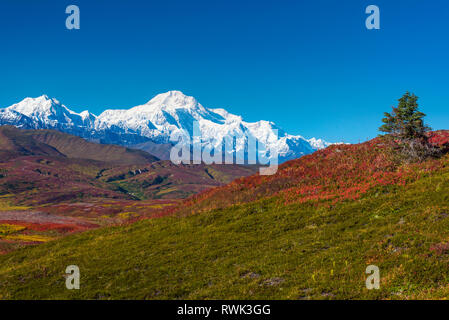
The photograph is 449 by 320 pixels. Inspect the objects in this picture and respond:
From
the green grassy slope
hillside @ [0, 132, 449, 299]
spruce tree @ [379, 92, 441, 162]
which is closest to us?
the green grassy slope

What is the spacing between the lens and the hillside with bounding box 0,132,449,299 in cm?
1415

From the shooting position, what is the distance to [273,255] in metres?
18.2

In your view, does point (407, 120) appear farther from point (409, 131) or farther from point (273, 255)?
point (273, 255)

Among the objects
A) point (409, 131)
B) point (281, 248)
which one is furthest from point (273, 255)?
point (409, 131)

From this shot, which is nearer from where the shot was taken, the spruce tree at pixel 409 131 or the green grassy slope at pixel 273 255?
the green grassy slope at pixel 273 255

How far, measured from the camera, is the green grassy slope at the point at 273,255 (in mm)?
13891

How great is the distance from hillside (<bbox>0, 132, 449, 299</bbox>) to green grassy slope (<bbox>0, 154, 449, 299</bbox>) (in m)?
0.07

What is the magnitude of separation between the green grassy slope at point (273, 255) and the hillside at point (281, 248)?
7 centimetres

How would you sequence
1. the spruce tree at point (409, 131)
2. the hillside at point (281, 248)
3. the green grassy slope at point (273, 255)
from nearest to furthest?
the green grassy slope at point (273, 255) → the hillside at point (281, 248) → the spruce tree at point (409, 131)

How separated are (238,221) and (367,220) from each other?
10082 mm

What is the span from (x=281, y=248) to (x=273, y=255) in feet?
4.40

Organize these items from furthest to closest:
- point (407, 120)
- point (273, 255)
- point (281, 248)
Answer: point (407, 120) → point (281, 248) → point (273, 255)

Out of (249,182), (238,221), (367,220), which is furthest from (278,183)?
(367,220)

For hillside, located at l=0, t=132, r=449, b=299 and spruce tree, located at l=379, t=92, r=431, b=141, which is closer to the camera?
hillside, located at l=0, t=132, r=449, b=299
